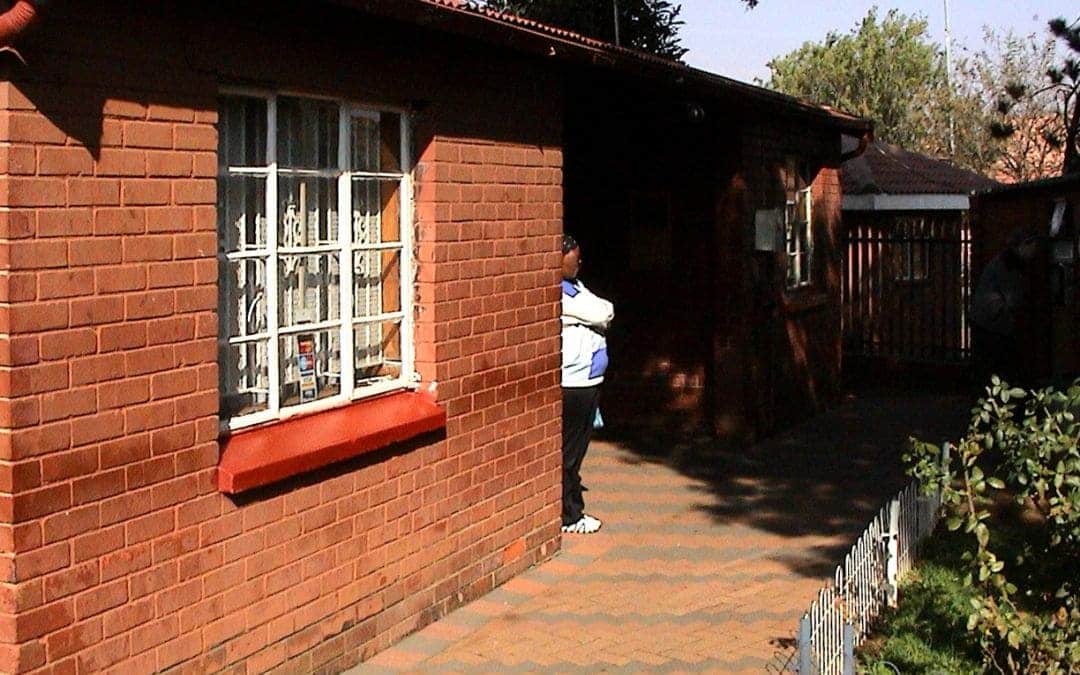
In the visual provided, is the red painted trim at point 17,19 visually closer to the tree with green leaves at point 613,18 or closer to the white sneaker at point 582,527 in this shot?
the white sneaker at point 582,527

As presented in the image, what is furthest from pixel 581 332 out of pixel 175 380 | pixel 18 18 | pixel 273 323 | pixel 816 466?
pixel 18 18

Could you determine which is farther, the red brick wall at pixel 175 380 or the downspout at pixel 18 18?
the red brick wall at pixel 175 380

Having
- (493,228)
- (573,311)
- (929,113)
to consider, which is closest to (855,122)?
(573,311)

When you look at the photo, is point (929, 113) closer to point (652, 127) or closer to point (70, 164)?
point (652, 127)

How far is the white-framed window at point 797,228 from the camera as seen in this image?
48.6 feet

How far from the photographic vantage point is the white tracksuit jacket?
954 cm

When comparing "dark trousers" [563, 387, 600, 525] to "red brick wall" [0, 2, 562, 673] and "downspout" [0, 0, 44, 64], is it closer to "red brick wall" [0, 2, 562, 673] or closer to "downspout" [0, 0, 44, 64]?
"red brick wall" [0, 2, 562, 673]

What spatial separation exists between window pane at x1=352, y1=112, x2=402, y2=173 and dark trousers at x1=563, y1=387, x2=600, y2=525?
2.60 m

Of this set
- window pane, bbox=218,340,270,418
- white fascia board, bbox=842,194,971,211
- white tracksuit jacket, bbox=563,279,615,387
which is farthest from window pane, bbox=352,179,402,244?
white fascia board, bbox=842,194,971,211

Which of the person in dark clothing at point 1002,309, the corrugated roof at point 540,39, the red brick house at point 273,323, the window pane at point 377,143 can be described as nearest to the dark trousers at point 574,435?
the red brick house at point 273,323

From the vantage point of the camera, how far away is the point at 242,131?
20.9 ft

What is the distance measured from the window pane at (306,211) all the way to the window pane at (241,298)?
0.24 m

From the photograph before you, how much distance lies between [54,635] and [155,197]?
1602mm

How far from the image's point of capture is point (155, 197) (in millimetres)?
5656
